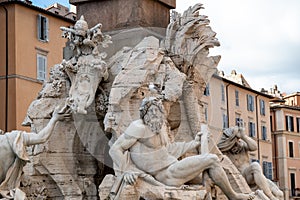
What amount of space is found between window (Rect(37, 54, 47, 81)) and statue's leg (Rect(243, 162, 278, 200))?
633 inches

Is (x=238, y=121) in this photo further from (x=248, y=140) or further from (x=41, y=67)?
(x=41, y=67)

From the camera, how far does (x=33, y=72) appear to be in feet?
84.1

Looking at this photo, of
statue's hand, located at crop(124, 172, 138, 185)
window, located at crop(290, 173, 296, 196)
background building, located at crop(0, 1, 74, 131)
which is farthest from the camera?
window, located at crop(290, 173, 296, 196)

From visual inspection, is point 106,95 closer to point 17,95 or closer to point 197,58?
point 197,58

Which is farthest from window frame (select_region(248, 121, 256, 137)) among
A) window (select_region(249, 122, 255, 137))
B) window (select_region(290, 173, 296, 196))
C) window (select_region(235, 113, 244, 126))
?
window (select_region(290, 173, 296, 196))

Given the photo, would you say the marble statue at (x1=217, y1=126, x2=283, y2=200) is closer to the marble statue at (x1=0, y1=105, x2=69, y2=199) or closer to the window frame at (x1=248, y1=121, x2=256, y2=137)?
the marble statue at (x1=0, y1=105, x2=69, y2=199)

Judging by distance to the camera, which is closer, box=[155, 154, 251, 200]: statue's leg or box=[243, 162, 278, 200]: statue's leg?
box=[155, 154, 251, 200]: statue's leg

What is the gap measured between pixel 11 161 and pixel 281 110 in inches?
1436

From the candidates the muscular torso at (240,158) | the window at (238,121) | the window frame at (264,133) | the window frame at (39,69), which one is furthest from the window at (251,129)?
the muscular torso at (240,158)

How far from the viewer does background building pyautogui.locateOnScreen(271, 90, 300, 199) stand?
4438cm

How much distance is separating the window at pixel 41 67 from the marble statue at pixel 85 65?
15.7 metres

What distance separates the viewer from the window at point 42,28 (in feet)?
86.1

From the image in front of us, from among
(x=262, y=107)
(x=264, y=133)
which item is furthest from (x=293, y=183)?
(x=262, y=107)

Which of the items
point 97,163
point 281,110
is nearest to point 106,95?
point 97,163
